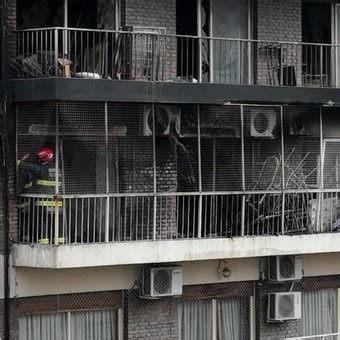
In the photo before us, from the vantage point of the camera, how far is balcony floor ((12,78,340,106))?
14586 mm

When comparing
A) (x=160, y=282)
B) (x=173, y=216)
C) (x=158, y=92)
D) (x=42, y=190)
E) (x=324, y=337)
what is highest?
(x=158, y=92)

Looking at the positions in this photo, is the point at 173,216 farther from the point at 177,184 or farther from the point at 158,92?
the point at 158,92

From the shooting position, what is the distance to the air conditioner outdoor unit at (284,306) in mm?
17188

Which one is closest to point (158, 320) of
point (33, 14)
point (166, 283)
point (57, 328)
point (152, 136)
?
point (166, 283)

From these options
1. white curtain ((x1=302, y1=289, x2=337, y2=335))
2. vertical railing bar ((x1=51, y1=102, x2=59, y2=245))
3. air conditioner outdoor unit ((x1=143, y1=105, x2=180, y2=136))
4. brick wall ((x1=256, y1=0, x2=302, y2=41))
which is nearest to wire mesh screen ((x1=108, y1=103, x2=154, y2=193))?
air conditioner outdoor unit ((x1=143, y1=105, x2=180, y2=136))

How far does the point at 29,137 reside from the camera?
1498 cm

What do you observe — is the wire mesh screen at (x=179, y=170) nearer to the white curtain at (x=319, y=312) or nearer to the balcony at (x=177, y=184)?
the balcony at (x=177, y=184)

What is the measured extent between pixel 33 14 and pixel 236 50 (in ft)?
12.5

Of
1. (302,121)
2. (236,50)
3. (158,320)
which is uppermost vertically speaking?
(236,50)

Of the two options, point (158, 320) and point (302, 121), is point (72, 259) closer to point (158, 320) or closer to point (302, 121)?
point (158, 320)

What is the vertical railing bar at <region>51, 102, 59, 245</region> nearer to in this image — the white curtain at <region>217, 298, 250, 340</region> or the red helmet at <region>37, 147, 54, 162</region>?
the red helmet at <region>37, 147, 54, 162</region>

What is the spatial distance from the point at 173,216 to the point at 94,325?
2.20m

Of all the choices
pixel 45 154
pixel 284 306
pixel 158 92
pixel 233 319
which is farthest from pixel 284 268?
pixel 45 154

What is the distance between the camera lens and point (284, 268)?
675 inches
